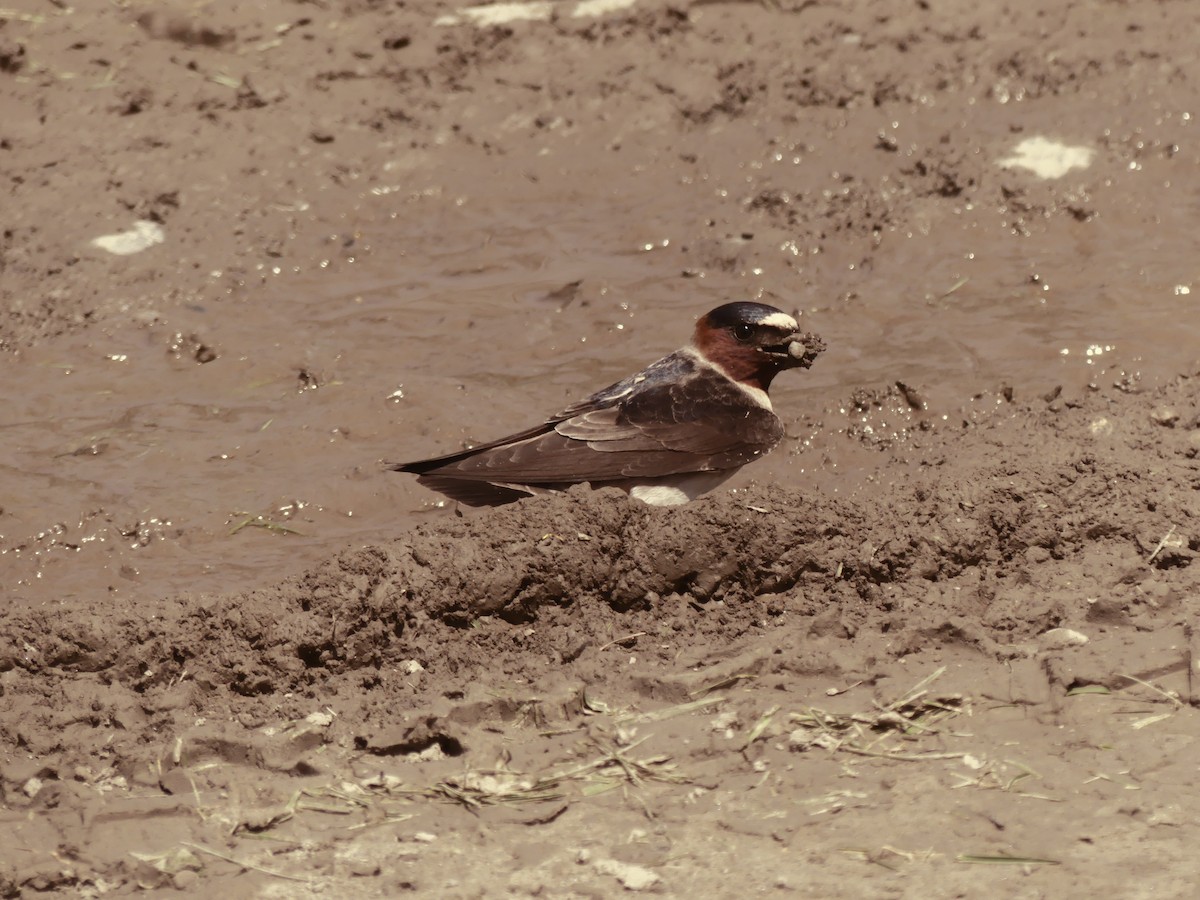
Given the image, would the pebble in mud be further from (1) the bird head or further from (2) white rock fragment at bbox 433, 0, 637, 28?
(2) white rock fragment at bbox 433, 0, 637, 28

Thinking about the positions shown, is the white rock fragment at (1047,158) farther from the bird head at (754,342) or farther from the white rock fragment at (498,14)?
the white rock fragment at (498,14)

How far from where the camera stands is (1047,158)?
9039 millimetres

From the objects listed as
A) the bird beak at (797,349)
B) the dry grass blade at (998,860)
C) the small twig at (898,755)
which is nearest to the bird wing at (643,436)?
the bird beak at (797,349)

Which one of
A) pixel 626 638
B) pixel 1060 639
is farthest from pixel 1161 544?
pixel 626 638

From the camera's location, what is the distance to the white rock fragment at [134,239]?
8867 millimetres

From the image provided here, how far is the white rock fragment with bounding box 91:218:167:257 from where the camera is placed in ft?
29.1

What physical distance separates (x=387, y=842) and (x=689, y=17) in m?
7.55

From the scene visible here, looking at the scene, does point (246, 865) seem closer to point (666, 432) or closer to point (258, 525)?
point (258, 525)

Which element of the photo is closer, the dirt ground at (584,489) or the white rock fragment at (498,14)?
the dirt ground at (584,489)

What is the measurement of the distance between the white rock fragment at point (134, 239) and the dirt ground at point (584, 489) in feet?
0.29

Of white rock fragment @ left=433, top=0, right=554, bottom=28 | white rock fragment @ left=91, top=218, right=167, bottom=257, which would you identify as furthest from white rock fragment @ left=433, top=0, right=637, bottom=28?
white rock fragment @ left=91, top=218, right=167, bottom=257

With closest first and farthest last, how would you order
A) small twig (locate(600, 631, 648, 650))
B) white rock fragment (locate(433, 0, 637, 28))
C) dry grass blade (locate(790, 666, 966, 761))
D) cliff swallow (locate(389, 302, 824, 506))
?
1. dry grass blade (locate(790, 666, 966, 761))
2. small twig (locate(600, 631, 648, 650))
3. cliff swallow (locate(389, 302, 824, 506))
4. white rock fragment (locate(433, 0, 637, 28))

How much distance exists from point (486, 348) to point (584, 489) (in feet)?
6.51

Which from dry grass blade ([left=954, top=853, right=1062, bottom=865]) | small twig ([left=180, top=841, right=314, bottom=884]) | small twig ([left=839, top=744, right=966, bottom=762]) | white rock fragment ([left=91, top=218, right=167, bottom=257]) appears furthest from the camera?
white rock fragment ([left=91, top=218, right=167, bottom=257])
